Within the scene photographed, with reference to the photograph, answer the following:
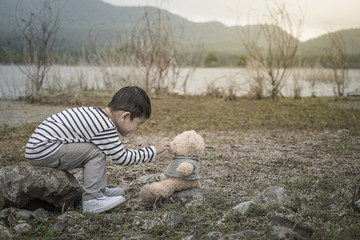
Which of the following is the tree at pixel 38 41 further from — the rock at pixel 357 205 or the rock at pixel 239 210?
the rock at pixel 357 205

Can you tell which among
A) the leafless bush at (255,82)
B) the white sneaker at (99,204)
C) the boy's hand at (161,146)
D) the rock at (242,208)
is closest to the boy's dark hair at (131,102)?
the boy's hand at (161,146)

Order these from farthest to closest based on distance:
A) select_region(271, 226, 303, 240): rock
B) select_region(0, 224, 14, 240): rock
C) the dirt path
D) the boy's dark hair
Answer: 1. the dirt path
2. the boy's dark hair
3. select_region(0, 224, 14, 240): rock
4. select_region(271, 226, 303, 240): rock

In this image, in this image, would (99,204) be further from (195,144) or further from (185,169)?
(195,144)

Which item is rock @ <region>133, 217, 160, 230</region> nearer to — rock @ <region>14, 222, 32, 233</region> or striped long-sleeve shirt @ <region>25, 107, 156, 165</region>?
striped long-sleeve shirt @ <region>25, 107, 156, 165</region>

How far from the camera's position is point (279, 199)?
2.49 metres

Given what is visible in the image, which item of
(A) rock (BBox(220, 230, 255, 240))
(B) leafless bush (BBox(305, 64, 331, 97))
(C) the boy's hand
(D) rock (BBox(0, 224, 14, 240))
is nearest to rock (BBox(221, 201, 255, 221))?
(A) rock (BBox(220, 230, 255, 240))

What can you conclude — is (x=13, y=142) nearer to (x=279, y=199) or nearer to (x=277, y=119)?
(x=279, y=199)

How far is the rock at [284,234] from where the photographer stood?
1.87m

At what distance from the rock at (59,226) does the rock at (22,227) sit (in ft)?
0.53

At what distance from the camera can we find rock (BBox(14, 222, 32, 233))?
2.15 m

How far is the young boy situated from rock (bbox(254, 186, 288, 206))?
3.33ft

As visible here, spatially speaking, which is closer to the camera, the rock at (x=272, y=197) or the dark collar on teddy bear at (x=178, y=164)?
the rock at (x=272, y=197)

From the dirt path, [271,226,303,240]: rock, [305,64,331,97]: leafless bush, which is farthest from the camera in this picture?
[305,64,331,97]: leafless bush

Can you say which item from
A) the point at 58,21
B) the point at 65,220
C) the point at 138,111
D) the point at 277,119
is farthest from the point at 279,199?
the point at 58,21
